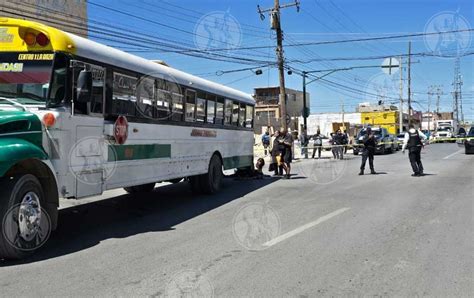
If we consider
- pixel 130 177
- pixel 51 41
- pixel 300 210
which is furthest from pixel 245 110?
pixel 51 41

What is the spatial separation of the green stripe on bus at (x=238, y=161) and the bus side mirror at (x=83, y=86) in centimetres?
685

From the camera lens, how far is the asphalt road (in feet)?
16.7

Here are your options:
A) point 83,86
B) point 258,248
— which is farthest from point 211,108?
point 258,248

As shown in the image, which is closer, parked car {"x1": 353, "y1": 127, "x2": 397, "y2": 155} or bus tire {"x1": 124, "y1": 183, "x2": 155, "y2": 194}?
bus tire {"x1": 124, "y1": 183, "x2": 155, "y2": 194}

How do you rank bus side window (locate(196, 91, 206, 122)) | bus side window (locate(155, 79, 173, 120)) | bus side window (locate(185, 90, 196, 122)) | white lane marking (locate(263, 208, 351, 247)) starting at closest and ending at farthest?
white lane marking (locate(263, 208, 351, 247))
bus side window (locate(155, 79, 173, 120))
bus side window (locate(185, 90, 196, 122))
bus side window (locate(196, 91, 206, 122))

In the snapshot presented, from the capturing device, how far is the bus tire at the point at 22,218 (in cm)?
584

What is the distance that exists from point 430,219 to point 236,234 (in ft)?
11.7

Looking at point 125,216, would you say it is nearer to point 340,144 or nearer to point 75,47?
point 75,47

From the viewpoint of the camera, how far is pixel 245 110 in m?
15.0

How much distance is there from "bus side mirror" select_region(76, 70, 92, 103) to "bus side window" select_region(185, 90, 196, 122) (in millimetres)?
4130

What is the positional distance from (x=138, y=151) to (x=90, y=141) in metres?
1.45

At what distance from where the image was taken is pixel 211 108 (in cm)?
Answer: 1239

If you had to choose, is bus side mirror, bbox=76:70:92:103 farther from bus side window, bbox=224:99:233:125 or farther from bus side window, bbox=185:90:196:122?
bus side window, bbox=224:99:233:125

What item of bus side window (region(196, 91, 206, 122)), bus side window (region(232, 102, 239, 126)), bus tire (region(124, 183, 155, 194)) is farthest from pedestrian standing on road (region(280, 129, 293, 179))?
bus tire (region(124, 183, 155, 194))
